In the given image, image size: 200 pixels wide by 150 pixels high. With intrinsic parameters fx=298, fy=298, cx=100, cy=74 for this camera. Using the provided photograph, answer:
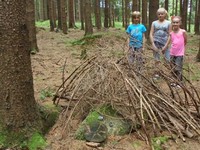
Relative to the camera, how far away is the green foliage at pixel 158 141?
378 centimetres

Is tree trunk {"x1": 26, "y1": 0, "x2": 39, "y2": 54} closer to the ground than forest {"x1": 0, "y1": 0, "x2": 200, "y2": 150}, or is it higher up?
higher up

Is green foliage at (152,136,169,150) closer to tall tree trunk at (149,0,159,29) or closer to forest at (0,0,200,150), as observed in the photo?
forest at (0,0,200,150)

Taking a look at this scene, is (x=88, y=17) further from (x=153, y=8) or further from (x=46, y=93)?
(x=46, y=93)

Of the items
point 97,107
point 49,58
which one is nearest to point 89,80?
point 97,107

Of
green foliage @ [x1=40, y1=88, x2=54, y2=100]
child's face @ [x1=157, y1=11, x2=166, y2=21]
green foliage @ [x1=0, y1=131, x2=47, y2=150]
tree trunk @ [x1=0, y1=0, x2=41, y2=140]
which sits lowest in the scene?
green foliage @ [x1=0, y1=131, x2=47, y2=150]

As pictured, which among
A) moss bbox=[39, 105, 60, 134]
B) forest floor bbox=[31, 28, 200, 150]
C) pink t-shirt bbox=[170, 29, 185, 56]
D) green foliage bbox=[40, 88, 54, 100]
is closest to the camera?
forest floor bbox=[31, 28, 200, 150]

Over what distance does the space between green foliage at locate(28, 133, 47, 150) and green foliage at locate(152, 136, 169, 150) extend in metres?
1.41

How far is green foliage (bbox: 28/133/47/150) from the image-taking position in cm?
379

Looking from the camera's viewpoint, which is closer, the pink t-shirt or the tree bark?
the pink t-shirt

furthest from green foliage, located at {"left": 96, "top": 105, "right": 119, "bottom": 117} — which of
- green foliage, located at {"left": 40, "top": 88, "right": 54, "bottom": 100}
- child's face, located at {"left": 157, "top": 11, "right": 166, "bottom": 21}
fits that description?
child's face, located at {"left": 157, "top": 11, "right": 166, "bottom": 21}

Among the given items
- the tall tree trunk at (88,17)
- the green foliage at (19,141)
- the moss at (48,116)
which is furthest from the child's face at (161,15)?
the tall tree trunk at (88,17)

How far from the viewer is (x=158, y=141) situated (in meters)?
3.88

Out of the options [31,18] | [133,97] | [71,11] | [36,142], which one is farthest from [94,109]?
[71,11]

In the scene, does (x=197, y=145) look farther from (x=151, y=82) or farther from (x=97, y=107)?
(x=97, y=107)
